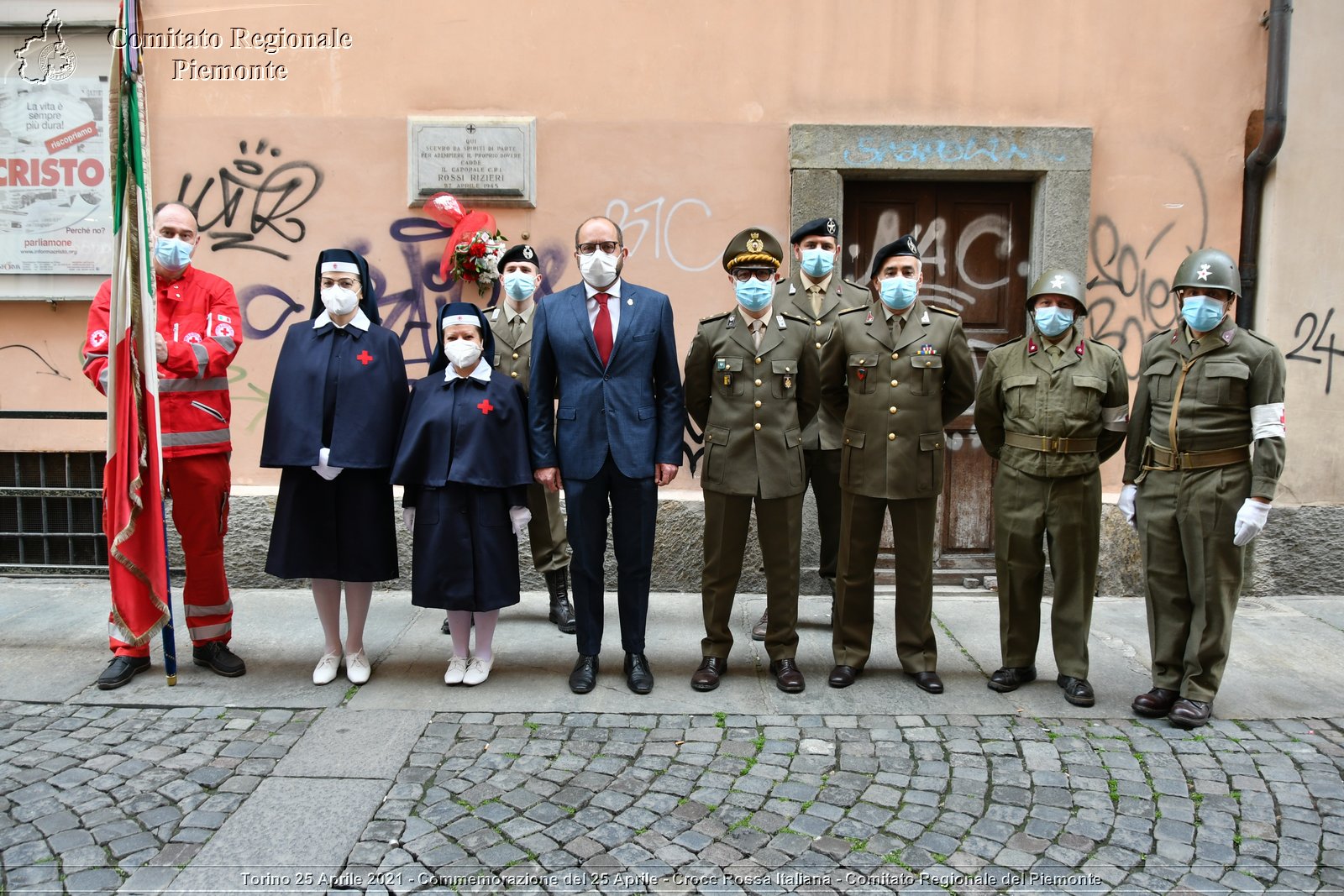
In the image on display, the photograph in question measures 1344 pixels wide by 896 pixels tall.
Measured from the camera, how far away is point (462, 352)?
4.43 metres

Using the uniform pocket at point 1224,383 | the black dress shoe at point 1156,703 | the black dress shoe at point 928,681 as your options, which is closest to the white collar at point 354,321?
the black dress shoe at point 928,681

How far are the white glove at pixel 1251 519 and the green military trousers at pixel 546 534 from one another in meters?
3.34

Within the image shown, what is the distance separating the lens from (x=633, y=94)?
A: 20.7 feet

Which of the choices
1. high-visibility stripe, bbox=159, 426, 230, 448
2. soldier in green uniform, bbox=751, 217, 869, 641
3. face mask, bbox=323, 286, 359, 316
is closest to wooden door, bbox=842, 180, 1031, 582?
soldier in green uniform, bbox=751, 217, 869, 641

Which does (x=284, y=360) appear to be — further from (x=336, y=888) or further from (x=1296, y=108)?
(x=1296, y=108)

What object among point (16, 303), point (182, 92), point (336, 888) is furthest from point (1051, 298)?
point (16, 303)

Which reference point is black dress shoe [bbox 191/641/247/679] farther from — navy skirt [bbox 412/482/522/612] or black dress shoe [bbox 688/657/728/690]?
black dress shoe [bbox 688/657/728/690]

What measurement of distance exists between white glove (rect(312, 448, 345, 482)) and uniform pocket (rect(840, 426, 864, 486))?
90.8 inches

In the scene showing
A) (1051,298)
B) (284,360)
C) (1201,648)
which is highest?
(1051,298)

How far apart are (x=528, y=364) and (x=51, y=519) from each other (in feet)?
11.8

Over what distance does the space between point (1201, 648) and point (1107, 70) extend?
384cm

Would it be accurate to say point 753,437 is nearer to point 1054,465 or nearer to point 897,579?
point 897,579

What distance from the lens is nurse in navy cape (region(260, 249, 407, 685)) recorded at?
14.6 ft

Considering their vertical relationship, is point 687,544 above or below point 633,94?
below
